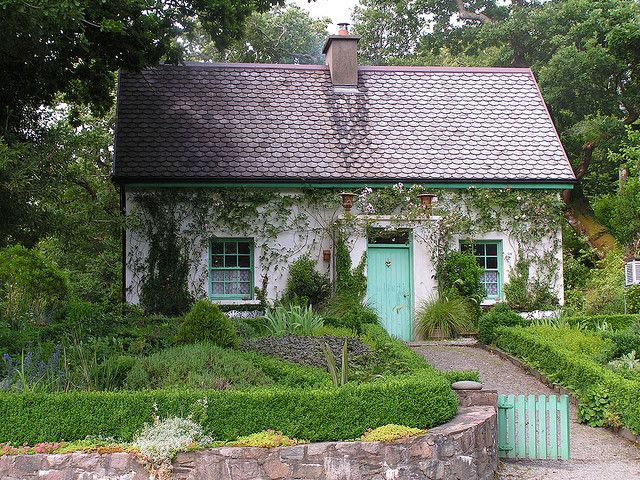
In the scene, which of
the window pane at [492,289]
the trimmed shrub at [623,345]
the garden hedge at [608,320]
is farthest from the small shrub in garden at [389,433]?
the window pane at [492,289]

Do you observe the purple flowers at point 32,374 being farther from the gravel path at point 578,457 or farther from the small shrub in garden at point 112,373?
the gravel path at point 578,457

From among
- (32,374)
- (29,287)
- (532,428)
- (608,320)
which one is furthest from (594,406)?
(29,287)

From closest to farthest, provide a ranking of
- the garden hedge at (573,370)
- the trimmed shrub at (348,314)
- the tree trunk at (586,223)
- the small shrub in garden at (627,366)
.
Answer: the garden hedge at (573,370) < the small shrub in garden at (627,366) < the trimmed shrub at (348,314) < the tree trunk at (586,223)

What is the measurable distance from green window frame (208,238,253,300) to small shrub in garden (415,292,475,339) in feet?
11.5

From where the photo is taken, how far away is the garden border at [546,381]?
996 centimetres

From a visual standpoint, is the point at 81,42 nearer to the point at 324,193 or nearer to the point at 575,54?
the point at 324,193

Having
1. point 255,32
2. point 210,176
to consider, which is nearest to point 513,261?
point 210,176

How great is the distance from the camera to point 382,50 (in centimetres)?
3475

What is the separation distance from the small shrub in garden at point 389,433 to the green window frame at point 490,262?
10.2m

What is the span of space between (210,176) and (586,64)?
1197cm

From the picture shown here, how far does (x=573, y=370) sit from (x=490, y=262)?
6.57 meters

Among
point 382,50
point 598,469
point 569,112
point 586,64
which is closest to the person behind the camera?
point 598,469

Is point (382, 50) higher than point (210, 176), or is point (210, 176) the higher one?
point (382, 50)

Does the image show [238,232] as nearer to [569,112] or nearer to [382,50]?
[569,112]
